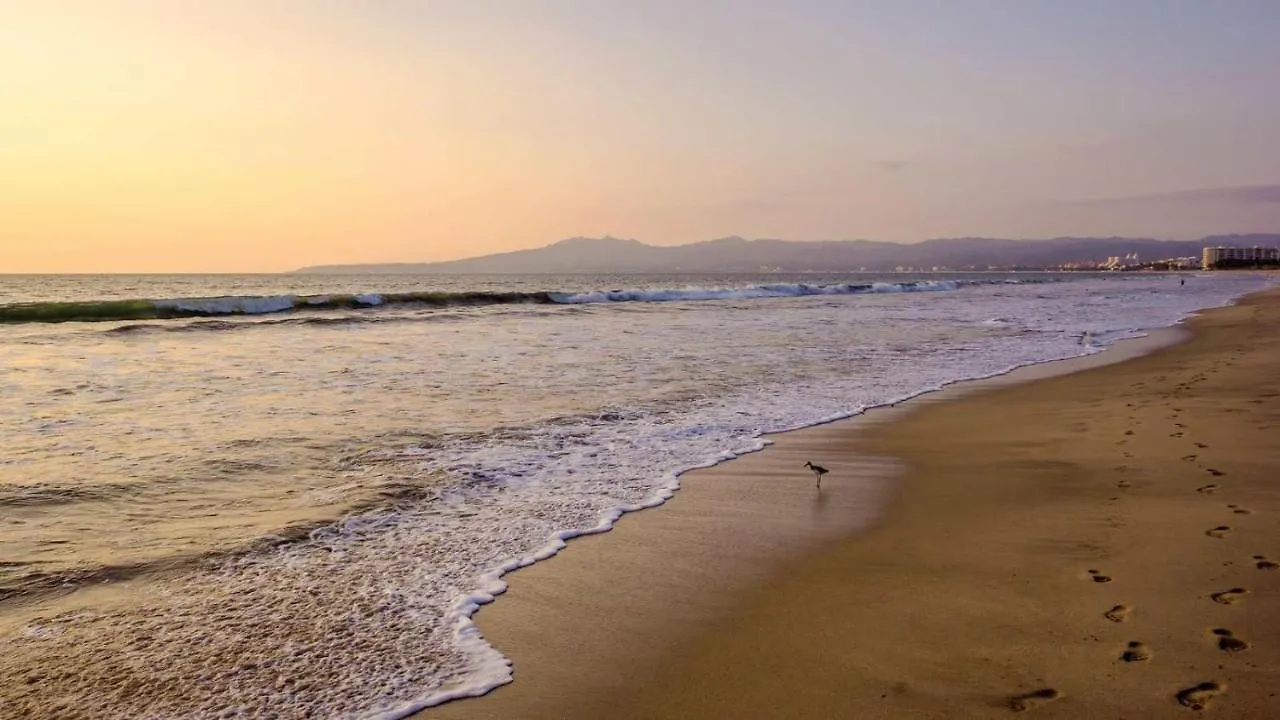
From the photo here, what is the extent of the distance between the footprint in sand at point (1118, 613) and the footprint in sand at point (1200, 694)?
679mm

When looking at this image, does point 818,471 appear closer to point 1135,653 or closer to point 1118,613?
point 1118,613

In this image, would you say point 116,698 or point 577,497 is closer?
point 116,698

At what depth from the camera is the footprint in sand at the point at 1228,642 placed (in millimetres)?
3479

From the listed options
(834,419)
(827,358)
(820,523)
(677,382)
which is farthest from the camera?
(827,358)

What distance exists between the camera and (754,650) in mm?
3756

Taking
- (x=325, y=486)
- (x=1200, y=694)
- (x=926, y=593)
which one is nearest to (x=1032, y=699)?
(x=1200, y=694)

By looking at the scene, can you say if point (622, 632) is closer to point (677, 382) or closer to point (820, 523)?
point (820, 523)

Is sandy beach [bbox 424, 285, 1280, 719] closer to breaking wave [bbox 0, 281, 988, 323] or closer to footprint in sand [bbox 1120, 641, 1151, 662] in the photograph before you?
footprint in sand [bbox 1120, 641, 1151, 662]

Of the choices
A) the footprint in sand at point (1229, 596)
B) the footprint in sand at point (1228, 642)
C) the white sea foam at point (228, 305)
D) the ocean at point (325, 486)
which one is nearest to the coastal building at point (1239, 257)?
the ocean at point (325, 486)

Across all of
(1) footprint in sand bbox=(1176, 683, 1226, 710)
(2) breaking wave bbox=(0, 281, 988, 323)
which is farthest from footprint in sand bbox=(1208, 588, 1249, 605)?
(2) breaking wave bbox=(0, 281, 988, 323)

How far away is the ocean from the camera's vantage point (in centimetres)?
365

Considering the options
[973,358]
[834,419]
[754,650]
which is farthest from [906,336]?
[754,650]

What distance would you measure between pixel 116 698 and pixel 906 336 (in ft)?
68.8

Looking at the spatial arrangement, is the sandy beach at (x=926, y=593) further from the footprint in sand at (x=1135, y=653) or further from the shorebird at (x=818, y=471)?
the shorebird at (x=818, y=471)
